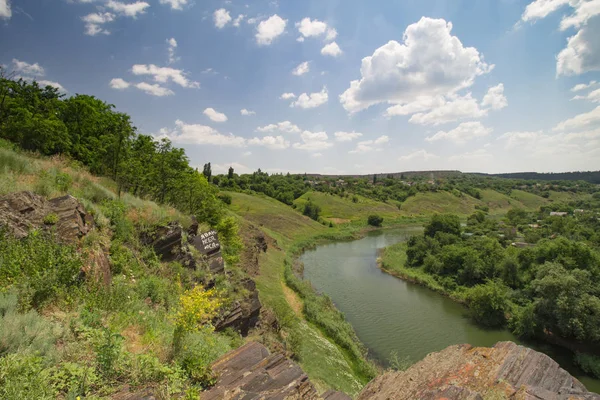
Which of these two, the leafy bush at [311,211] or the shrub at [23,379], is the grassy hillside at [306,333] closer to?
the shrub at [23,379]

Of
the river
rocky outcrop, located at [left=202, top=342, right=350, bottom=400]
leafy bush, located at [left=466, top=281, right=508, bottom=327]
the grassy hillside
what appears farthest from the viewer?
leafy bush, located at [left=466, top=281, right=508, bottom=327]

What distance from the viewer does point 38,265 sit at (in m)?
6.67

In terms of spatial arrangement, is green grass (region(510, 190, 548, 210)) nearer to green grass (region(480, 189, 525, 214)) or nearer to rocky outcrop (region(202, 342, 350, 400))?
green grass (region(480, 189, 525, 214))

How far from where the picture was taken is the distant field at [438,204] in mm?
122475

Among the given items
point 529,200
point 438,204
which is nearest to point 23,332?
point 438,204

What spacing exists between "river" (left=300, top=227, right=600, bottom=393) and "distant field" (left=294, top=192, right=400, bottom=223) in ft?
181

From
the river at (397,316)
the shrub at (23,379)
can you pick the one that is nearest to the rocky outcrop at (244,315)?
the shrub at (23,379)

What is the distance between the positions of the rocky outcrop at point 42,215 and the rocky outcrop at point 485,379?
9.21 meters

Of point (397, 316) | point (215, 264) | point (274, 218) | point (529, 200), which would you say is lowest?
point (397, 316)

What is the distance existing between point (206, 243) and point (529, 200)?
193m

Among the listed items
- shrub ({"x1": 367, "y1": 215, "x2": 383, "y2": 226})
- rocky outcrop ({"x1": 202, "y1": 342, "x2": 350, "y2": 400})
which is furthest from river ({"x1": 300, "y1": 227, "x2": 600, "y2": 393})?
shrub ({"x1": 367, "y1": 215, "x2": 383, "y2": 226})

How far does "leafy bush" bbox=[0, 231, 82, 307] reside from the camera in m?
6.10

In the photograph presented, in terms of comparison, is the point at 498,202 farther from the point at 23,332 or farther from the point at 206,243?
the point at 23,332

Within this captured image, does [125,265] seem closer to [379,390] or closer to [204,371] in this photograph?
[204,371]
